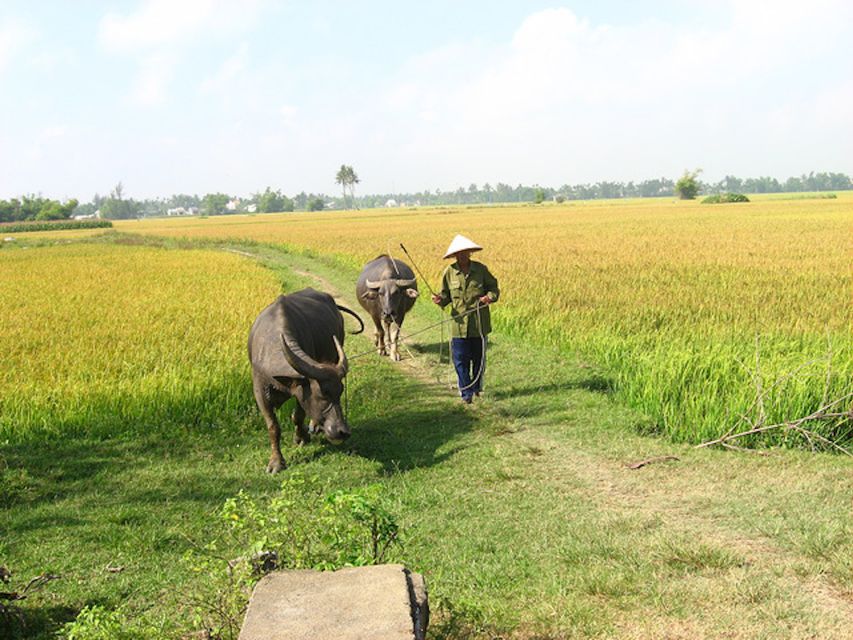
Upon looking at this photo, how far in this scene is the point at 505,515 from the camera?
5.04m

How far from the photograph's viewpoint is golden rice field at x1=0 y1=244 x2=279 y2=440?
7.26m

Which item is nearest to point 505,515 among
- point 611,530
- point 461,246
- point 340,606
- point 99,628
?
point 611,530

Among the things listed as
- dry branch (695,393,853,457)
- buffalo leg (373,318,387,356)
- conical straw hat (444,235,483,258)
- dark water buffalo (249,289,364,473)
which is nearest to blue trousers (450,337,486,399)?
conical straw hat (444,235,483,258)

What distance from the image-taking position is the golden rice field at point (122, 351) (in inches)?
286

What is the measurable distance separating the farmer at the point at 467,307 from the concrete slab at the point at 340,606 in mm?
4599

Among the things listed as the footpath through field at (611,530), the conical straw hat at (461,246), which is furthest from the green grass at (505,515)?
the conical straw hat at (461,246)

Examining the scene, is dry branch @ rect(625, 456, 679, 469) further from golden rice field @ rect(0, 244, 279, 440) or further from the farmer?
golden rice field @ rect(0, 244, 279, 440)

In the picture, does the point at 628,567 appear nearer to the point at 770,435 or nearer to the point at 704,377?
the point at 770,435

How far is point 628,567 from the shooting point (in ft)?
13.5

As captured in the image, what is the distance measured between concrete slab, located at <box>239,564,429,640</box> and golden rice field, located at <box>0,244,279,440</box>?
4.57 metres

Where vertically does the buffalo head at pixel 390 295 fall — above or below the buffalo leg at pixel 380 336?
above

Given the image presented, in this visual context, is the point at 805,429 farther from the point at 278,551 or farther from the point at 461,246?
the point at 278,551

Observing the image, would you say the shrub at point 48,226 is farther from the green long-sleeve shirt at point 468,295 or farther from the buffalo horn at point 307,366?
the buffalo horn at point 307,366

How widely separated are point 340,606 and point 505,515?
2.26m
